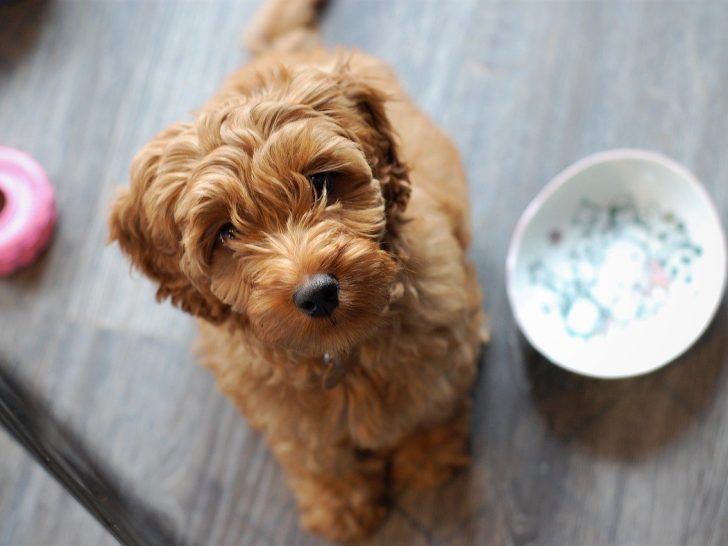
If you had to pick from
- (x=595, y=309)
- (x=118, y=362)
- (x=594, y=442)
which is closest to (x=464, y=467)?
(x=594, y=442)

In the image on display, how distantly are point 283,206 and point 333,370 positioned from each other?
45cm

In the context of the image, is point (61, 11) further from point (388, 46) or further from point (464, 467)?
point (464, 467)

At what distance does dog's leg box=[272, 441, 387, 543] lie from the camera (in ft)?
7.59

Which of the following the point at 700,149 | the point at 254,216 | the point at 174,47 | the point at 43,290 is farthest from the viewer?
the point at 174,47

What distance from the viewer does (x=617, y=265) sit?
2426 mm

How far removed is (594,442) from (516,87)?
1200mm

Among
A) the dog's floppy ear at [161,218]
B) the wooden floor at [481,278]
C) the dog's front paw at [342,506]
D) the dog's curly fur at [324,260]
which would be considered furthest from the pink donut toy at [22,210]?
the dog's front paw at [342,506]

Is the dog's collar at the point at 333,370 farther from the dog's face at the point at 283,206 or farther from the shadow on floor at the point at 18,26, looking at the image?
the shadow on floor at the point at 18,26

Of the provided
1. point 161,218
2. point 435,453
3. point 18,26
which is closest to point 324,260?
point 161,218

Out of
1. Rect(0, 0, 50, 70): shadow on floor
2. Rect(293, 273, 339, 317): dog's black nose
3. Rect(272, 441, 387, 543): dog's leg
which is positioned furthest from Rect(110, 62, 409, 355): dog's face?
Rect(0, 0, 50, 70): shadow on floor

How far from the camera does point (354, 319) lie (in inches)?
63.4

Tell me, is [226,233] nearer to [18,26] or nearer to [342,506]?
[342,506]

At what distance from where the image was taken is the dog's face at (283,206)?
5.05 ft

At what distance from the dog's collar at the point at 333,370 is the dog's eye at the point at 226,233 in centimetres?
36
